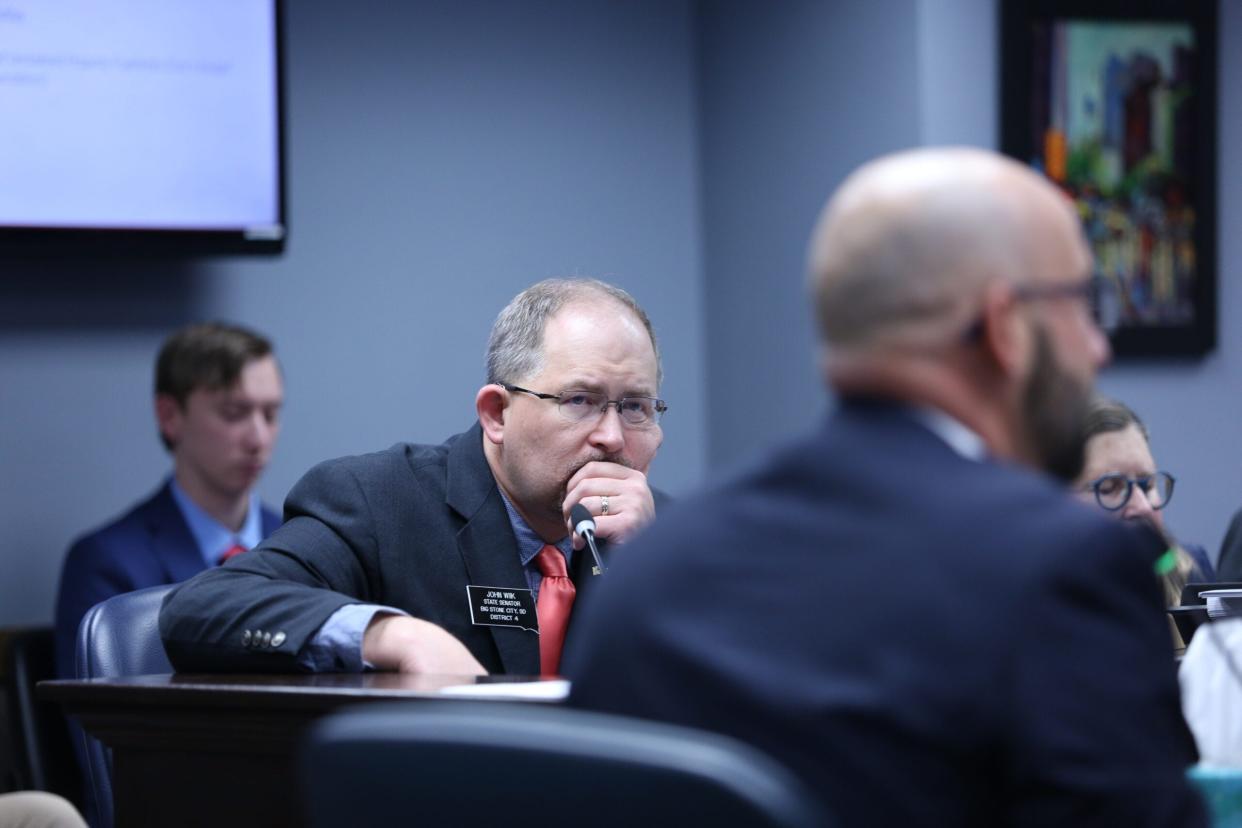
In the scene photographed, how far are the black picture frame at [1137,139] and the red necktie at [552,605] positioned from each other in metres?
1.99

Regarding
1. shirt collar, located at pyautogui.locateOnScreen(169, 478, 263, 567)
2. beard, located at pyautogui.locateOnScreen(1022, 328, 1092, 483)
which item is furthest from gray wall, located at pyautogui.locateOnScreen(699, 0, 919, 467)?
Result: beard, located at pyautogui.locateOnScreen(1022, 328, 1092, 483)

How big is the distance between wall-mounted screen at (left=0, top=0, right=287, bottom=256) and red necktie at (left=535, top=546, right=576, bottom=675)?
5.68ft

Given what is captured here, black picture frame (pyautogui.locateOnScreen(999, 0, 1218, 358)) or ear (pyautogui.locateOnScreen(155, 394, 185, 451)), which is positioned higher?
black picture frame (pyautogui.locateOnScreen(999, 0, 1218, 358))

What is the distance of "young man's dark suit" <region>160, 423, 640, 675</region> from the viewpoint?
2.20m

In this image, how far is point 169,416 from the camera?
12.3ft

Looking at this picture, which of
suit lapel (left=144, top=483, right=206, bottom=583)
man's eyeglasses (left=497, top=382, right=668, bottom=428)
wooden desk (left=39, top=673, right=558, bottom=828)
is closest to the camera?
wooden desk (left=39, top=673, right=558, bottom=828)

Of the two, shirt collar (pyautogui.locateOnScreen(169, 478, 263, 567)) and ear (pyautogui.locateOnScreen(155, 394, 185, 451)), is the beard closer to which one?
shirt collar (pyautogui.locateOnScreen(169, 478, 263, 567))

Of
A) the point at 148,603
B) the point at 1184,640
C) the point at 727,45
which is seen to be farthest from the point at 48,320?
the point at 1184,640

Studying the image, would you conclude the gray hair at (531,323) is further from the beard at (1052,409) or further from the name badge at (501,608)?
the beard at (1052,409)

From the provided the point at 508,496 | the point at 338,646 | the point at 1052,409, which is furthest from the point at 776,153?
the point at 1052,409

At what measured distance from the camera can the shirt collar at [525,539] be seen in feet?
7.94

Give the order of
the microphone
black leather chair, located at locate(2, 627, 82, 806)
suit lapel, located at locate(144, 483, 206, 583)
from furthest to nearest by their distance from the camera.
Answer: suit lapel, located at locate(144, 483, 206, 583)
black leather chair, located at locate(2, 627, 82, 806)
the microphone

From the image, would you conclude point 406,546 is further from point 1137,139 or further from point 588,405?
point 1137,139

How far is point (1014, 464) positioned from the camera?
1.20 meters
